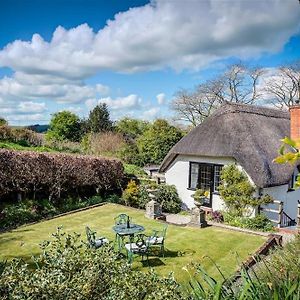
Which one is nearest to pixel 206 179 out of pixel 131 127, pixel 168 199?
pixel 168 199

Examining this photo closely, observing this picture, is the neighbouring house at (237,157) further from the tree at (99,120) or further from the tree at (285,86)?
the tree at (285,86)

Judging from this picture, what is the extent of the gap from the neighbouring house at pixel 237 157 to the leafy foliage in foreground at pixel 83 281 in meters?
10.8

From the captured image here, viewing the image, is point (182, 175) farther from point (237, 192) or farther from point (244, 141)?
point (244, 141)

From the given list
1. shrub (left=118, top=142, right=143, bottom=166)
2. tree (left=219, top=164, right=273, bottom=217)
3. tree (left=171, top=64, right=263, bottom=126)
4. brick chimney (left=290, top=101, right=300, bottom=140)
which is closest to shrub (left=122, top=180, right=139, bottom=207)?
tree (left=219, top=164, right=273, bottom=217)

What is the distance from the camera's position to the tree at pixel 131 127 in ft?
113

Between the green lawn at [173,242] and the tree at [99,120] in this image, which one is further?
the tree at [99,120]

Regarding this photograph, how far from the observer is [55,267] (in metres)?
3.09

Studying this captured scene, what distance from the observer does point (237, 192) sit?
545 inches

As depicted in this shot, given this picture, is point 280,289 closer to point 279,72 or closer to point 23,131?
point 23,131

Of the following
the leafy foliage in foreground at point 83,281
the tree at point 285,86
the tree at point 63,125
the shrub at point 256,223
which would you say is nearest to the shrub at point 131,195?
the shrub at point 256,223

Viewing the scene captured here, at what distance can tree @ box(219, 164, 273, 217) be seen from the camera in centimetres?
1351

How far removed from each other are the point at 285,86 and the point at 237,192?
25.1 m

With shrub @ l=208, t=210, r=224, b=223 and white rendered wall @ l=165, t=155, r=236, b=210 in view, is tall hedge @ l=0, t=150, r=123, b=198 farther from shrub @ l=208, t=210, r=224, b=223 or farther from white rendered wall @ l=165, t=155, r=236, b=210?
shrub @ l=208, t=210, r=224, b=223

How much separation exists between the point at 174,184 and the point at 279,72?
2407 centimetres
